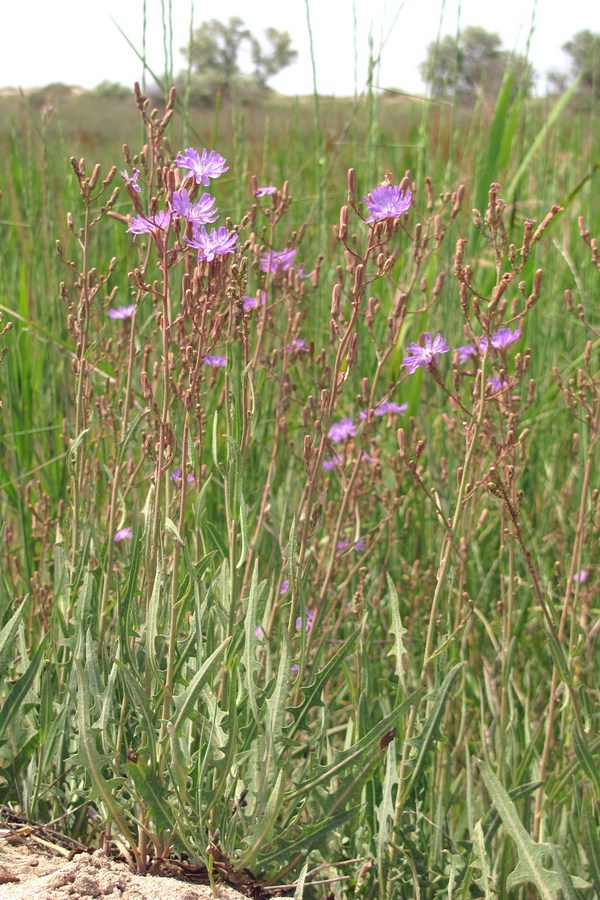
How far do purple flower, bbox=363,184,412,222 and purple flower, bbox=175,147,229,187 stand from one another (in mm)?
241

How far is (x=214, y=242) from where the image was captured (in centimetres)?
130

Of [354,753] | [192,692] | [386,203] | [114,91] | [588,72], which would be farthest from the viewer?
[114,91]

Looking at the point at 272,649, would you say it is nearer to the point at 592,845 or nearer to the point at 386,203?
the point at 592,845

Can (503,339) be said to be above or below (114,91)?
below

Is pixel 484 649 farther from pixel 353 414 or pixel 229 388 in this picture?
pixel 229 388

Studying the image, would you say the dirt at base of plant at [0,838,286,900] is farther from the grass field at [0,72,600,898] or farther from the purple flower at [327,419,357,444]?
the purple flower at [327,419,357,444]

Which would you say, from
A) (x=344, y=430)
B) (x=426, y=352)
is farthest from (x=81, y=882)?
(x=344, y=430)

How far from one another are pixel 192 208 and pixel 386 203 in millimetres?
303

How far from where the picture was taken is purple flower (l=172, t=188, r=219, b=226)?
1.24m

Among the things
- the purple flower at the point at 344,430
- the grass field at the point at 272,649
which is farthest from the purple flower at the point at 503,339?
the purple flower at the point at 344,430

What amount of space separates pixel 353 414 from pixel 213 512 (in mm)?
546

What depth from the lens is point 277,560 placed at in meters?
1.89

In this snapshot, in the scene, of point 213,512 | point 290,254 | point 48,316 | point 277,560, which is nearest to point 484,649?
point 277,560

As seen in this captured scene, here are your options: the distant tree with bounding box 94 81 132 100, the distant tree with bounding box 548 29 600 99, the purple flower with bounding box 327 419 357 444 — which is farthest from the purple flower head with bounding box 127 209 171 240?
the distant tree with bounding box 94 81 132 100
